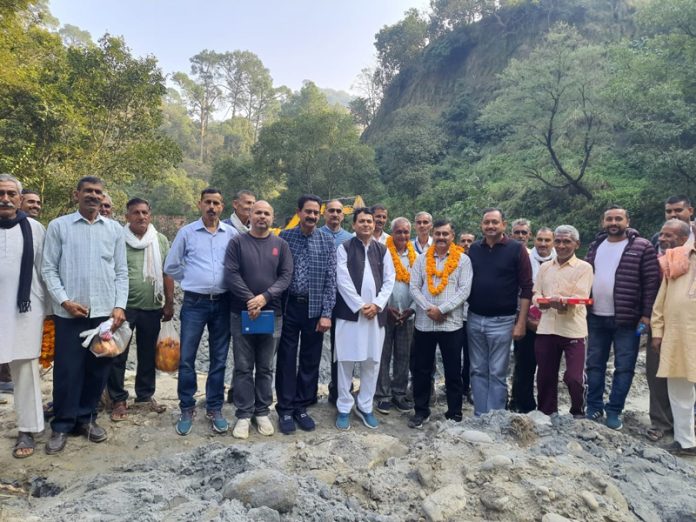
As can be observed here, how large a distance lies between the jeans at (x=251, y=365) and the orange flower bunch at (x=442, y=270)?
1498 millimetres

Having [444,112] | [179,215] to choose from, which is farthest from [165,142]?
[444,112]

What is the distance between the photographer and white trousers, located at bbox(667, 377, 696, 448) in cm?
402

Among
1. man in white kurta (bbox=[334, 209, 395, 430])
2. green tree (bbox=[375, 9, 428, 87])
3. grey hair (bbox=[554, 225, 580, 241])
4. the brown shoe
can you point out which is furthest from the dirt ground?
green tree (bbox=[375, 9, 428, 87])

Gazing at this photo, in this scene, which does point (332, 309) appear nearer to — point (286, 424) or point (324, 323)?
point (324, 323)

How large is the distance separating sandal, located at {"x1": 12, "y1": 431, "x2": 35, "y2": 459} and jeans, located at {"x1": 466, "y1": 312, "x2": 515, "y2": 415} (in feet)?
12.6

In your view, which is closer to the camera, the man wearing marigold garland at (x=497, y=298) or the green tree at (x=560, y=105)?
the man wearing marigold garland at (x=497, y=298)

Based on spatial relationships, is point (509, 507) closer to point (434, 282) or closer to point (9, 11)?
point (434, 282)

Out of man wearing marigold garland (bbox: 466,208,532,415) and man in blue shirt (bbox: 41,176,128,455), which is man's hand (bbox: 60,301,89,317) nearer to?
man in blue shirt (bbox: 41,176,128,455)

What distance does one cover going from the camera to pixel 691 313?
3934 mm

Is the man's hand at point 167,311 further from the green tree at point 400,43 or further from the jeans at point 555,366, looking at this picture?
the green tree at point 400,43

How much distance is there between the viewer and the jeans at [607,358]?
175 inches

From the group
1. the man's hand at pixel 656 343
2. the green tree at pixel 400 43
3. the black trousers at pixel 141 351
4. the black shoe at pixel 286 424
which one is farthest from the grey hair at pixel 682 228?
the green tree at pixel 400 43

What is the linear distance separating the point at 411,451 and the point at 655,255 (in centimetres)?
295

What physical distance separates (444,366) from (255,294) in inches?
79.4
